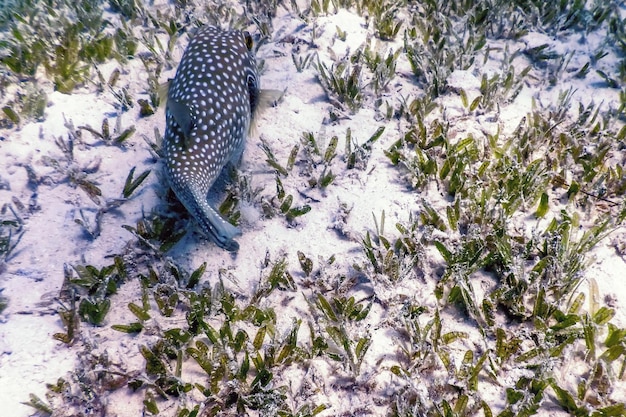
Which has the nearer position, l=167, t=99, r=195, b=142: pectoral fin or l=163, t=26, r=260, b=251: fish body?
l=163, t=26, r=260, b=251: fish body

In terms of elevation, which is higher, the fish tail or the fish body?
the fish body

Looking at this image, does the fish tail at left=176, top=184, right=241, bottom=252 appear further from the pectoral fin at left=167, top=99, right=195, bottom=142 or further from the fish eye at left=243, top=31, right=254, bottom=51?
the fish eye at left=243, top=31, right=254, bottom=51

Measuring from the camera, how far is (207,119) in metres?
3.84

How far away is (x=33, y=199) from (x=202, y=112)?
7.03ft

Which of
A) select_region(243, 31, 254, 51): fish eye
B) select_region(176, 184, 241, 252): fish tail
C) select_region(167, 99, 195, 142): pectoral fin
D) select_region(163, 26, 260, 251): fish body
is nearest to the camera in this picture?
select_region(176, 184, 241, 252): fish tail

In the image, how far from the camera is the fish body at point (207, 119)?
346 cm

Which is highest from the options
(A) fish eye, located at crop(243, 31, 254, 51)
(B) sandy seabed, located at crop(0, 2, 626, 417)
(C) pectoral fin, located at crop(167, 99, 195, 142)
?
(A) fish eye, located at crop(243, 31, 254, 51)

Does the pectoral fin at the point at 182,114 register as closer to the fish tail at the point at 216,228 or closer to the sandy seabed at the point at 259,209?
the fish tail at the point at 216,228

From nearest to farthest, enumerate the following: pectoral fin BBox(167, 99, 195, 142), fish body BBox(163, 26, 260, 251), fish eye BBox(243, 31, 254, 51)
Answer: fish body BBox(163, 26, 260, 251), pectoral fin BBox(167, 99, 195, 142), fish eye BBox(243, 31, 254, 51)

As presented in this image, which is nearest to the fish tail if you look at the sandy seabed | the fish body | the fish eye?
the fish body

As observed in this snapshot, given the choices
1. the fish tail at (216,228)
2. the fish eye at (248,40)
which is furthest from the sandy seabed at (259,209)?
the fish eye at (248,40)

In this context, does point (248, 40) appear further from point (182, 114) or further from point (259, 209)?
point (259, 209)

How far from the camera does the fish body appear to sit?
346cm

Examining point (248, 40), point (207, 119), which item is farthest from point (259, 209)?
point (248, 40)
